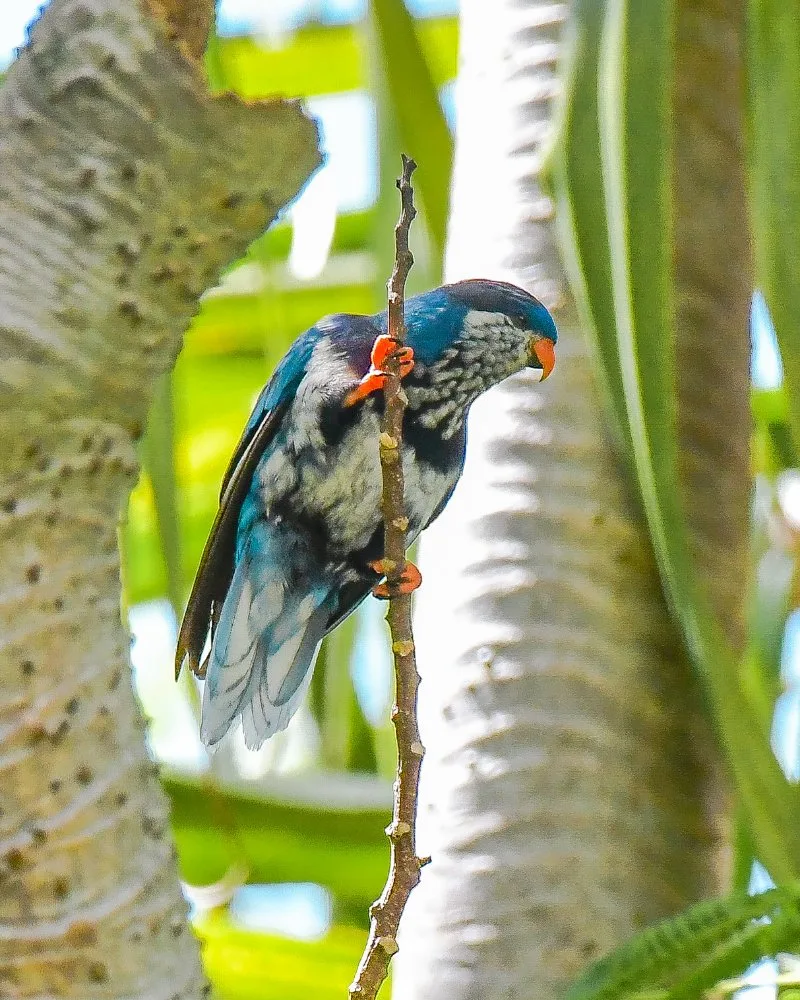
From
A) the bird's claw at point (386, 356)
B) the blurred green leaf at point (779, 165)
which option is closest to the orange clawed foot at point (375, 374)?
the bird's claw at point (386, 356)

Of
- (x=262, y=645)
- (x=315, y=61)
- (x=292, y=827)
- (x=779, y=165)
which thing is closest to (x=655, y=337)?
(x=779, y=165)

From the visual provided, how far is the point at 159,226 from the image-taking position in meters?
1.44

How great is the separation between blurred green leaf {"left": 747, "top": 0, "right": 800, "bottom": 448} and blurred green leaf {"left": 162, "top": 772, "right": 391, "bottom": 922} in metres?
1.12

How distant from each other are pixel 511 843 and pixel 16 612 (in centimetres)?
66

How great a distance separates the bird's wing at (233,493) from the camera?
5.54ft

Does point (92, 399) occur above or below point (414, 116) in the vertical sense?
below

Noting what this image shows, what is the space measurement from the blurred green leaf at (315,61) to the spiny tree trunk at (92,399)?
2087mm

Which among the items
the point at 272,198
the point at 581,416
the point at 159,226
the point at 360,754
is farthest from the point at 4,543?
the point at 360,754

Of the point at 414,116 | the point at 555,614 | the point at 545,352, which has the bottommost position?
the point at 555,614

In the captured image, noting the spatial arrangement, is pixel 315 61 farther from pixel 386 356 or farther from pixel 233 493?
pixel 386 356

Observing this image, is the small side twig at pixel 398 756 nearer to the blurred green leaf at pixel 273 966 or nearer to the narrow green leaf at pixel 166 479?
the narrow green leaf at pixel 166 479

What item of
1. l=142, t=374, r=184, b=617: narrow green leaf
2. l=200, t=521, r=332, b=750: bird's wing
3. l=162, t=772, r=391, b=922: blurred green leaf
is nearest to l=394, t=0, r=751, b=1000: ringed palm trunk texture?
l=200, t=521, r=332, b=750: bird's wing

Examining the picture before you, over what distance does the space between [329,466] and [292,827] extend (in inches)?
36.2

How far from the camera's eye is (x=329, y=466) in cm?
170
